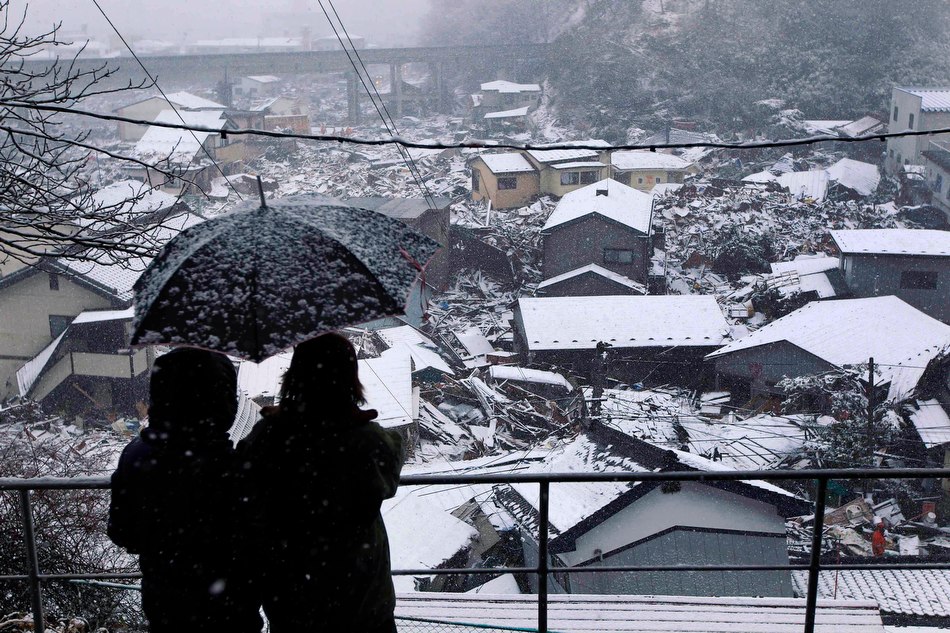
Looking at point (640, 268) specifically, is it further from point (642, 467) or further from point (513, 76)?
point (513, 76)

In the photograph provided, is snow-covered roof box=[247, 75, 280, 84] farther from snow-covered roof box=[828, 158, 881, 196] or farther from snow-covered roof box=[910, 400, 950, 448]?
snow-covered roof box=[910, 400, 950, 448]

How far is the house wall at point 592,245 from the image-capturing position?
14.8 m

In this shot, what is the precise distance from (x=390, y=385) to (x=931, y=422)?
6.60 meters

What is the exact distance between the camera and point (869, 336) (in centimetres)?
1089

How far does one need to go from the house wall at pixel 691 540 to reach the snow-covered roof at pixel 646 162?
16.6m

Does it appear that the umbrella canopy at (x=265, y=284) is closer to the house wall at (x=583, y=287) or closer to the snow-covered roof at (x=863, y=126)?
the house wall at (x=583, y=287)

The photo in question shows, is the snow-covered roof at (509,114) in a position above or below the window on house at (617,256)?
above

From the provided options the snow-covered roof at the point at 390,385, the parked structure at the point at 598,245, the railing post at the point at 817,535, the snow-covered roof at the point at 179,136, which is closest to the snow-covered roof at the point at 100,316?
the snow-covered roof at the point at 390,385

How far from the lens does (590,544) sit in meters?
5.43

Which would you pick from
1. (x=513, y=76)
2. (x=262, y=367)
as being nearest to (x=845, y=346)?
(x=262, y=367)

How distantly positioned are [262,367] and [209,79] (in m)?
29.7

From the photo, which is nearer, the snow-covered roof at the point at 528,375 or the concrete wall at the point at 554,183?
the snow-covered roof at the point at 528,375

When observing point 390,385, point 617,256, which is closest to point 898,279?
point 617,256

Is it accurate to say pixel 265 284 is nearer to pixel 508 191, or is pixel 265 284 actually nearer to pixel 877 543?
pixel 877 543
